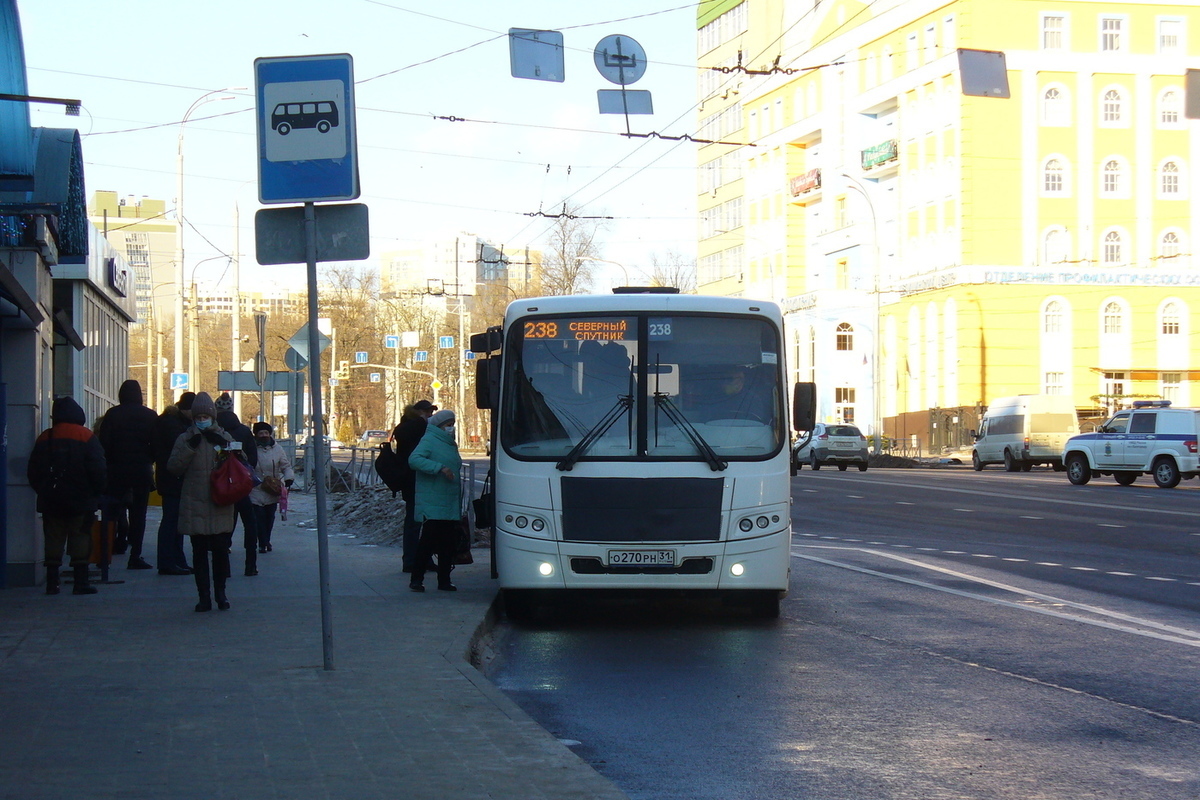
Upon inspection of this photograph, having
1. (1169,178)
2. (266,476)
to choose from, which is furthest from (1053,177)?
(266,476)

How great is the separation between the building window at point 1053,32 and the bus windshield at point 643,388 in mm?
57009

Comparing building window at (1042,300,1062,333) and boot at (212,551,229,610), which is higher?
building window at (1042,300,1062,333)

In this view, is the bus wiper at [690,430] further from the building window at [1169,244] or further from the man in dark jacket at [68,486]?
the building window at [1169,244]

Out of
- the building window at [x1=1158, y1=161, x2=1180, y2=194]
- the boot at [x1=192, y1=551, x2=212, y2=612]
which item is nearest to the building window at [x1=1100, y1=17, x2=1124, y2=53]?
the building window at [x1=1158, y1=161, x2=1180, y2=194]

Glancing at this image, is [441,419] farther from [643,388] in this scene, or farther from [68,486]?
[68,486]

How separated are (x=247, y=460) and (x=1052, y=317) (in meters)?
54.8

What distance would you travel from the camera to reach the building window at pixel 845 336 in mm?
75000

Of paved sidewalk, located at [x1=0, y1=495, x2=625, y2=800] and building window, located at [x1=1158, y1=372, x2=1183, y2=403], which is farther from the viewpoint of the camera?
building window, located at [x1=1158, y1=372, x2=1183, y2=403]

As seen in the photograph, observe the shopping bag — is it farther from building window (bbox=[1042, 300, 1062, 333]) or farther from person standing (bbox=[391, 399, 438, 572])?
building window (bbox=[1042, 300, 1062, 333])

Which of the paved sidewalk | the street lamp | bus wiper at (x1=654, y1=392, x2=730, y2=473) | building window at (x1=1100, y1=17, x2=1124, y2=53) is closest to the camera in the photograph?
the paved sidewalk

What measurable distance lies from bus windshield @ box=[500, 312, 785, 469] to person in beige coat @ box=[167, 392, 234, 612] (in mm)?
2186

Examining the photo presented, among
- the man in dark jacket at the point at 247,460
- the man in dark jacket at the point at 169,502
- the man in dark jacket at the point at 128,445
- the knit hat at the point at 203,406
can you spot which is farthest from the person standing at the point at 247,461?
the knit hat at the point at 203,406

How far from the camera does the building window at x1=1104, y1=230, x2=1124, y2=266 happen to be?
211ft

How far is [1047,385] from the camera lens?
64.5 meters
